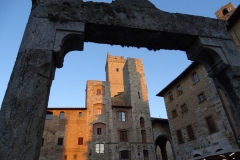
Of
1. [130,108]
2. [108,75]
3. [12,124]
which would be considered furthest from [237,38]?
[108,75]

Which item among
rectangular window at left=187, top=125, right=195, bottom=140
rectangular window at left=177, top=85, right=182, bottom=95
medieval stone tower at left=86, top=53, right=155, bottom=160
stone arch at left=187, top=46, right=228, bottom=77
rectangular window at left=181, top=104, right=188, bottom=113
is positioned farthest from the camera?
medieval stone tower at left=86, top=53, right=155, bottom=160

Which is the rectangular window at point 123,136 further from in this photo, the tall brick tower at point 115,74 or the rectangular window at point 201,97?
the tall brick tower at point 115,74

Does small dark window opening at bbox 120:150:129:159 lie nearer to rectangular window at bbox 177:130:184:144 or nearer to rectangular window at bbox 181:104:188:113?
rectangular window at bbox 177:130:184:144

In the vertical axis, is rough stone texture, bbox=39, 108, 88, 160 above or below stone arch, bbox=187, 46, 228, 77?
above

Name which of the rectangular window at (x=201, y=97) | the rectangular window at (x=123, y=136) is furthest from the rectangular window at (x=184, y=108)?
the rectangular window at (x=123, y=136)

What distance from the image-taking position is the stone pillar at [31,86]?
2.25 m

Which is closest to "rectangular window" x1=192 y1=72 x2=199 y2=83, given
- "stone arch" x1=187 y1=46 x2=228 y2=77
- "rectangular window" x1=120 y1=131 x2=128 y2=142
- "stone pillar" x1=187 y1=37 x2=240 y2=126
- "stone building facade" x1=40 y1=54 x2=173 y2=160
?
"stone building facade" x1=40 y1=54 x2=173 y2=160

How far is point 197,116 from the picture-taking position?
17.2 meters

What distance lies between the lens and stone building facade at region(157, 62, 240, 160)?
14320 mm

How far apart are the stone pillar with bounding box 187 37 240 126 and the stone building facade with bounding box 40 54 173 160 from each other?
909 inches

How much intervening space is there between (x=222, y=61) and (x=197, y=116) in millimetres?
15018

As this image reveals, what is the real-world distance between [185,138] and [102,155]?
37.9 ft

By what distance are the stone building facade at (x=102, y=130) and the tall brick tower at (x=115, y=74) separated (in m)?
18.1

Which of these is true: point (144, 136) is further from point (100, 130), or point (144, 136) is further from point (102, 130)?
point (100, 130)
